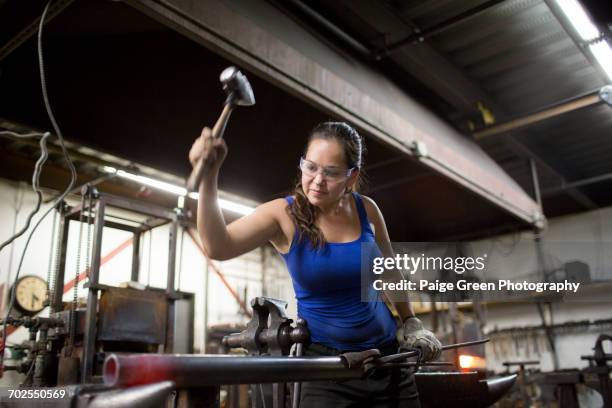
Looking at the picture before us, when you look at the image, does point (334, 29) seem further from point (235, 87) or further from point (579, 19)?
point (235, 87)

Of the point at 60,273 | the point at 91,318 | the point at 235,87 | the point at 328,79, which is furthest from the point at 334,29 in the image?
the point at 60,273

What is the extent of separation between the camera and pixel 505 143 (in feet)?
17.0

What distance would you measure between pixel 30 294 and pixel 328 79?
4.68 meters

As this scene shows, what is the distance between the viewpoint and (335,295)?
5.00 feet

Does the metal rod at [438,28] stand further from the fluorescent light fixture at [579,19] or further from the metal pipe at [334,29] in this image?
the fluorescent light fixture at [579,19]

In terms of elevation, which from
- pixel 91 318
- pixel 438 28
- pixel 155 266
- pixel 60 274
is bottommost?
pixel 91 318

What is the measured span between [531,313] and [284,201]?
290 inches

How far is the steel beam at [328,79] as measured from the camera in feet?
6.77

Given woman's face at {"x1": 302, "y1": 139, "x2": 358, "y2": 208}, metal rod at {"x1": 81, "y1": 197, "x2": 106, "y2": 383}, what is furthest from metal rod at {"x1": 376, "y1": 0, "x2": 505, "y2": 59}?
metal rod at {"x1": 81, "y1": 197, "x2": 106, "y2": 383}

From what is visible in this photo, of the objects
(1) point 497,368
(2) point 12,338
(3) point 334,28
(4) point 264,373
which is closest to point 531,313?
(1) point 497,368

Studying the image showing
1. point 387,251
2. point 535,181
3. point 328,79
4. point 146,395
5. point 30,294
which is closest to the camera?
point 146,395

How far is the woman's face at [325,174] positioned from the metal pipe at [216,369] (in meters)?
0.54

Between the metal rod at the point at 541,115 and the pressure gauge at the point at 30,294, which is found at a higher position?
the metal rod at the point at 541,115

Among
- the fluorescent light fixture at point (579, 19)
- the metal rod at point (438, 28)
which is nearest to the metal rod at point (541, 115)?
the fluorescent light fixture at point (579, 19)
